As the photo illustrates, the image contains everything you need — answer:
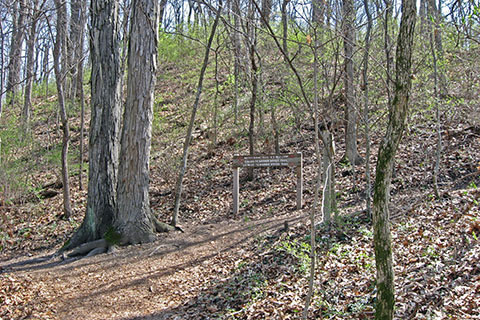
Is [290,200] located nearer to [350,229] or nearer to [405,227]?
[350,229]

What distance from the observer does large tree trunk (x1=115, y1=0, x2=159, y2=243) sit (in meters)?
8.00

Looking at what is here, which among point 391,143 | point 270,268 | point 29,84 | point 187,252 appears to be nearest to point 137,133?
point 187,252

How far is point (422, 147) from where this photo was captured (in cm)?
1080

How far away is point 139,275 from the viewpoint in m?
6.67

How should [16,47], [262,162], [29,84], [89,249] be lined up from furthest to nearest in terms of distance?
[16,47] < [29,84] < [262,162] < [89,249]

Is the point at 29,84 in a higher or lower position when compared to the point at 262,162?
higher

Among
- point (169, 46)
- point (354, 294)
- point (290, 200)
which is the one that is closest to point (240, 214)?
point (290, 200)

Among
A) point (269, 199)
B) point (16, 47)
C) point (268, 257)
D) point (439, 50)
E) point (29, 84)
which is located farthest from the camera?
point (16, 47)

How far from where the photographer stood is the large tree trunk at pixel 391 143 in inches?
118

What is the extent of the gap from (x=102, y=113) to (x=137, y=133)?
3.41 ft

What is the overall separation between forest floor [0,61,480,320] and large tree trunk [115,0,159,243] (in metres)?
0.66

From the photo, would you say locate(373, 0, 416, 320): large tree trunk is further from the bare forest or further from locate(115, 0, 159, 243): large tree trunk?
locate(115, 0, 159, 243): large tree trunk

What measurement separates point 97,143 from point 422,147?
8.52 meters

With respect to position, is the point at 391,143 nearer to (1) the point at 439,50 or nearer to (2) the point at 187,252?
(2) the point at 187,252
